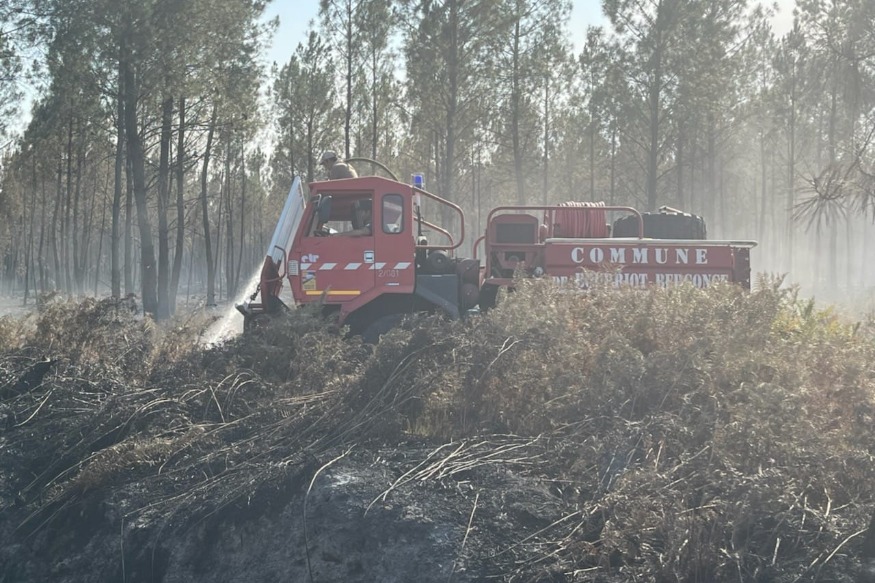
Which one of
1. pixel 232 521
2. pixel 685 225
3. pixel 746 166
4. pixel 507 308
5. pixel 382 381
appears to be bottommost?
pixel 232 521

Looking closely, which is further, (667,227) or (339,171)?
(667,227)

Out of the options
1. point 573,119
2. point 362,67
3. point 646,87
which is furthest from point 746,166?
point 362,67

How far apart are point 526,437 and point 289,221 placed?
19.8ft

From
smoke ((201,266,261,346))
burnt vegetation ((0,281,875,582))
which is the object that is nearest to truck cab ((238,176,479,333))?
smoke ((201,266,261,346))

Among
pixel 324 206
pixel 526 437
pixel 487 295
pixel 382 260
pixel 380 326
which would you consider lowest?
pixel 526 437

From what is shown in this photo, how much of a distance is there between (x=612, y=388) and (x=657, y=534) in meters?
1.44

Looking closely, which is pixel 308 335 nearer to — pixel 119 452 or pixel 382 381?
pixel 382 381

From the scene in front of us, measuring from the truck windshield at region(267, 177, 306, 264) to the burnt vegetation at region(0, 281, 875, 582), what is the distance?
3.08 meters

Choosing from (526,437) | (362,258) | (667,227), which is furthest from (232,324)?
(526,437)

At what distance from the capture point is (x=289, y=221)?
1079 cm

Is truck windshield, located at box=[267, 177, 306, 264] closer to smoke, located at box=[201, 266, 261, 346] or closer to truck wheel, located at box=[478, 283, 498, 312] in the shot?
smoke, located at box=[201, 266, 261, 346]

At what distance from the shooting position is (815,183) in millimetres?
10180

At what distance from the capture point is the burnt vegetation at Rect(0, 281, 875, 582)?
412cm

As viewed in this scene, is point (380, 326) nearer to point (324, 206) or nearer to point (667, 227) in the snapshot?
point (324, 206)
